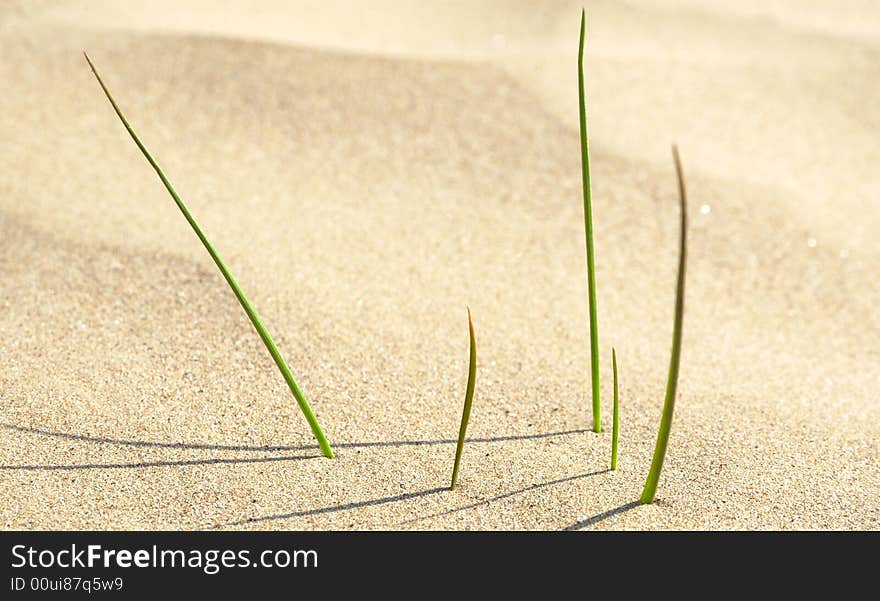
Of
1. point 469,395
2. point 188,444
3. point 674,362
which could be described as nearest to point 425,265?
point 188,444

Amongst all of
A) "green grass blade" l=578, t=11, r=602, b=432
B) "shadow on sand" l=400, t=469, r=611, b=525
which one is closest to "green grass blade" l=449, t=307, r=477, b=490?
"shadow on sand" l=400, t=469, r=611, b=525

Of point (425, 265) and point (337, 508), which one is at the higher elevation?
point (425, 265)

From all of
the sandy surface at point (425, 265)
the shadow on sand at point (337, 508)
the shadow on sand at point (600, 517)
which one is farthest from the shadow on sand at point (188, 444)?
the shadow on sand at point (600, 517)

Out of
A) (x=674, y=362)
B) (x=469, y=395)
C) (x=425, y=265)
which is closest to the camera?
(x=674, y=362)

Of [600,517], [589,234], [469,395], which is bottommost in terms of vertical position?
[600,517]

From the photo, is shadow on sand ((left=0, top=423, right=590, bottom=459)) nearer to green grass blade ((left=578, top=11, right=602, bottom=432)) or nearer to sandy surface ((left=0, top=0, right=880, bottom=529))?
sandy surface ((left=0, top=0, right=880, bottom=529))

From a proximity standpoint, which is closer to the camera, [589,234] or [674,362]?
[674,362]

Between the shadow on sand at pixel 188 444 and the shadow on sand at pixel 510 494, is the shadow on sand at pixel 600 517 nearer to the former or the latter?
the shadow on sand at pixel 510 494

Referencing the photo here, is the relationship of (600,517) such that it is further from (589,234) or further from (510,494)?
(589,234)
